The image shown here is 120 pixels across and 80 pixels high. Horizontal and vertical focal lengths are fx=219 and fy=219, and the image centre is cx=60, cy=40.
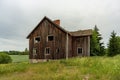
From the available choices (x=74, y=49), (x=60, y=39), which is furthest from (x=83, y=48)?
(x=60, y=39)

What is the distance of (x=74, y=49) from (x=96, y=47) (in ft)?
20.9

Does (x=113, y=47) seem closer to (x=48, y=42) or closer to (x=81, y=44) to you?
(x=81, y=44)

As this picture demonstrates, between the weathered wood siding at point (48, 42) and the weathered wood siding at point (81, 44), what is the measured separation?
2.46 m

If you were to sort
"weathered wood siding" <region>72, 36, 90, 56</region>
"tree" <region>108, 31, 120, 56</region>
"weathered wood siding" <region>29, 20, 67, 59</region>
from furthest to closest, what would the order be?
"tree" <region>108, 31, 120, 56</region>, "weathered wood siding" <region>29, 20, 67, 59</region>, "weathered wood siding" <region>72, 36, 90, 56</region>

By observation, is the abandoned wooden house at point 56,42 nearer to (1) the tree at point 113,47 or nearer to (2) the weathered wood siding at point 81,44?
(2) the weathered wood siding at point 81,44

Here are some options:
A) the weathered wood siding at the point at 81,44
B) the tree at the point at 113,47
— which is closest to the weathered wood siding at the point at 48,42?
the weathered wood siding at the point at 81,44

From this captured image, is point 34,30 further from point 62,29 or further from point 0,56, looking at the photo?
point 0,56

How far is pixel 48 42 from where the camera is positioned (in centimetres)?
4512

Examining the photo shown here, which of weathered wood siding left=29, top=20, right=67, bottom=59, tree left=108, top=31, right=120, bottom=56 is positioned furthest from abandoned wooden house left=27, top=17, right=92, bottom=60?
tree left=108, top=31, right=120, bottom=56

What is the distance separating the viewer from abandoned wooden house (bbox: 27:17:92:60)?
42812 millimetres

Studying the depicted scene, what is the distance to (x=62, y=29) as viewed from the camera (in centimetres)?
4319

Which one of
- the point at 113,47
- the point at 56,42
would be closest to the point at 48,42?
the point at 56,42

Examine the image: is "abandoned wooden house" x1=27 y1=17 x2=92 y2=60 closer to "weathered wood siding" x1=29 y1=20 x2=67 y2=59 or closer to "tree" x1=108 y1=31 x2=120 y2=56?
"weathered wood siding" x1=29 y1=20 x2=67 y2=59

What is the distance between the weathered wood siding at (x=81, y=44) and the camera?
42.7 m
